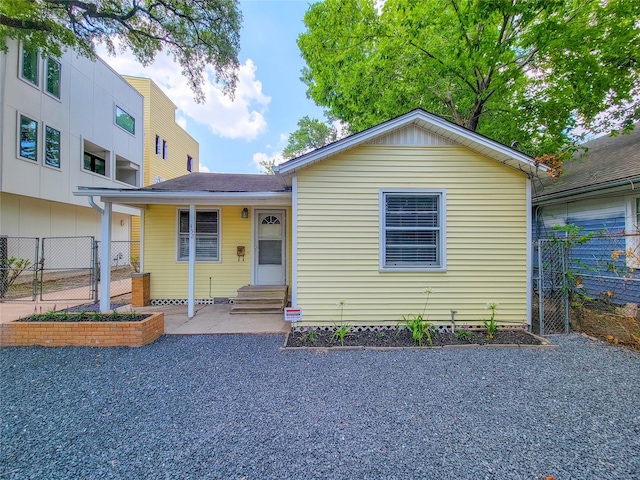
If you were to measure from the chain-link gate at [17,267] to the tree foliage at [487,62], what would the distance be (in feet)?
36.0

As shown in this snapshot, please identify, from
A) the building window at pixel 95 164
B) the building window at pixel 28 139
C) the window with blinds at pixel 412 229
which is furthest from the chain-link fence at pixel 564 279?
the building window at pixel 95 164

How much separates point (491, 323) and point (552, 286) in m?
1.62

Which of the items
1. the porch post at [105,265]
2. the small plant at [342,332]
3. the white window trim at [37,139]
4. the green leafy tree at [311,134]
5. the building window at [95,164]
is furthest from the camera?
the green leafy tree at [311,134]

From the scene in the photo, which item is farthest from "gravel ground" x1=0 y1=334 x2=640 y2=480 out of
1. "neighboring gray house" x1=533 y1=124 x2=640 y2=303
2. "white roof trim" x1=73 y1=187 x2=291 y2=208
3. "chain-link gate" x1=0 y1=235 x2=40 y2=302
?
"chain-link gate" x1=0 y1=235 x2=40 y2=302

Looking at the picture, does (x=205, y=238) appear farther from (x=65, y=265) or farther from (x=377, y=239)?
(x=65, y=265)

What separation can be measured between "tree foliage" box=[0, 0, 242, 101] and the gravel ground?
30.3 feet

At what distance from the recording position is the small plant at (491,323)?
A: 489 cm

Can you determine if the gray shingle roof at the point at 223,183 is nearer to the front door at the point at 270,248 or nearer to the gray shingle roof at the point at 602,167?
the front door at the point at 270,248

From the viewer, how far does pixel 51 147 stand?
1073 cm

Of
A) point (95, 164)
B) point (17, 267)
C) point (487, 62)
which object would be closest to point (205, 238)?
point (17, 267)

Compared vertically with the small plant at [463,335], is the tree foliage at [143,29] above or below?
above

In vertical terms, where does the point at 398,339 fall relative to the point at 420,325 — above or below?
below

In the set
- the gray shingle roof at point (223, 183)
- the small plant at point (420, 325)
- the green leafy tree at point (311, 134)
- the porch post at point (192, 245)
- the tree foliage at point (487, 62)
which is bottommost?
the small plant at point (420, 325)

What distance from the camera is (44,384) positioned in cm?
339
